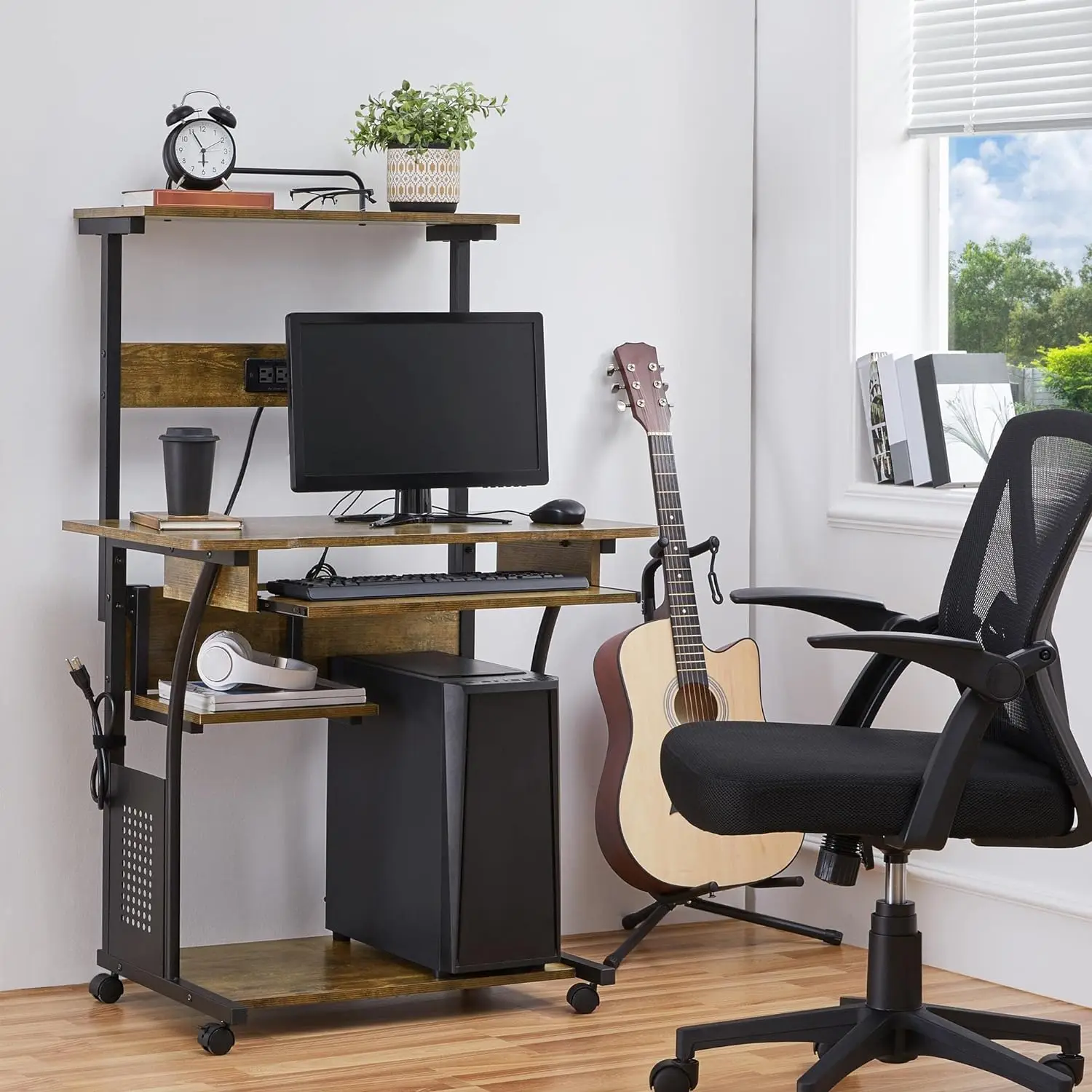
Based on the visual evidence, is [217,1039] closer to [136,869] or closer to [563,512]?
[136,869]

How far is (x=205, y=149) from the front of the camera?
333 cm

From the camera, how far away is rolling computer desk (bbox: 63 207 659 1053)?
10.2 feet

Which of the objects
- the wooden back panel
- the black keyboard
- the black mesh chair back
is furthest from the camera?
the wooden back panel

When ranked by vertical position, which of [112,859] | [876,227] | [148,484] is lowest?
[112,859]

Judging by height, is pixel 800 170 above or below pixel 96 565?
above

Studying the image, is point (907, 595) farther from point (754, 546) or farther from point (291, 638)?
point (291, 638)

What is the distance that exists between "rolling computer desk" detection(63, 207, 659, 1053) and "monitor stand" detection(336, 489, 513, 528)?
0.07 meters

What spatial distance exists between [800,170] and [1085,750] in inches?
54.1

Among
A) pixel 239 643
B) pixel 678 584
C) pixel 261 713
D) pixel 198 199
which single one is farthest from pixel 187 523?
pixel 678 584

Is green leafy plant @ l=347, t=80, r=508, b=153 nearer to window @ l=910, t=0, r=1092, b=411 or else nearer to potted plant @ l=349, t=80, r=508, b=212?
potted plant @ l=349, t=80, r=508, b=212

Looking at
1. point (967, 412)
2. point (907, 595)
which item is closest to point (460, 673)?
point (907, 595)

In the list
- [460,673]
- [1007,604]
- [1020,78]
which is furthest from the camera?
[1020,78]

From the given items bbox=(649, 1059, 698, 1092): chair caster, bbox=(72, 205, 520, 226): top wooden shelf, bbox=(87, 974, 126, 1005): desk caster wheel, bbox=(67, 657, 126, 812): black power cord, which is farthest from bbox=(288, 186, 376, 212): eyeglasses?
bbox=(649, 1059, 698, 1092): chair caster

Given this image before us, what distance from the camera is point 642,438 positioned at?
401 cm
